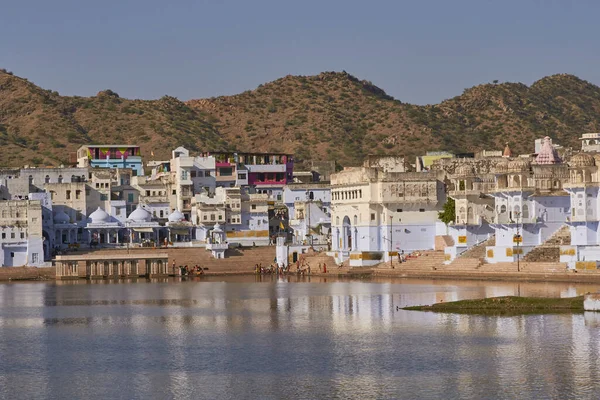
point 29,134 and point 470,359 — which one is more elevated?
point 29,134

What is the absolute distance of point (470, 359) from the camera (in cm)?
3866

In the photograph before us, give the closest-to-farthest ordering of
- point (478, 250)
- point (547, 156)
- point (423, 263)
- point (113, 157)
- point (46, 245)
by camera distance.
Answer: point (478, 250), point (423, 263), point (547, 156), point (46, 245), point (113, 157)

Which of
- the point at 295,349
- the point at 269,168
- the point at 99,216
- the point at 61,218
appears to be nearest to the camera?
the point at 295,349

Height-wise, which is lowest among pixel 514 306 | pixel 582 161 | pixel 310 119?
pixel 514 306

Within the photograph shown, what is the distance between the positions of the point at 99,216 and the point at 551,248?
1409 inches

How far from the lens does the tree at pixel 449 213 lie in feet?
264

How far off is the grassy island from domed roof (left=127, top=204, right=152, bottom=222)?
4427 cm

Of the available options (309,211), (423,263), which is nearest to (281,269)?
(309,211)

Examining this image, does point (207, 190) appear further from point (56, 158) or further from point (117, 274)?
point (56, 158)

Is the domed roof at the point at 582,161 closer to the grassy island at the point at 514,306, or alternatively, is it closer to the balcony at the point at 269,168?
the grassy island at the point at 514,306

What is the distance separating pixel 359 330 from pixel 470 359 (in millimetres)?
8866

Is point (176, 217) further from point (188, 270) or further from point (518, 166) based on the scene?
point (518, 166)

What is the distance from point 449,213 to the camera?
80.8 m

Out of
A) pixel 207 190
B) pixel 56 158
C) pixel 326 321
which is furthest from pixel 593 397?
pixel 56 158
